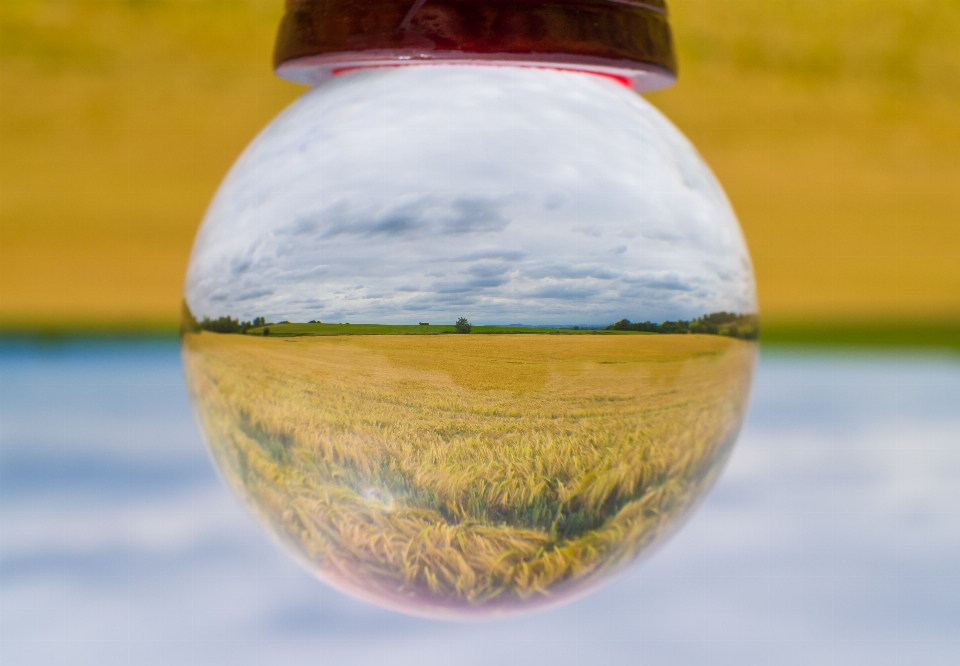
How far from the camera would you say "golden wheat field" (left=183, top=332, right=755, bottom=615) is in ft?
2.34

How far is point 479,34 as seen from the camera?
744 mm

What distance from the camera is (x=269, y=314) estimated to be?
740 millimetres

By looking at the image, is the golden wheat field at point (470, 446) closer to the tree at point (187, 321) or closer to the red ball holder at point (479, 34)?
the tree at point (187, 321)

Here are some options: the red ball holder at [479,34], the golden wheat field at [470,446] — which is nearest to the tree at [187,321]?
the golden wheat field at [470,446]

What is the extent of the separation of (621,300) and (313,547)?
342 mm

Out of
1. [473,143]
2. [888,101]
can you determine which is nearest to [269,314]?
[473,143]

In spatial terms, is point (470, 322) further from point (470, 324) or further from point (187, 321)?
point (187, 321)

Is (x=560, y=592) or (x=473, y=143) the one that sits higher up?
(x=473, y=143)

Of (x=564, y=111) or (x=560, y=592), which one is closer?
(x=564, y=111)

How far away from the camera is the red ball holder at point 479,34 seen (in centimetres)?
74

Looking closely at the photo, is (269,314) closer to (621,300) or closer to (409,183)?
(409,183)

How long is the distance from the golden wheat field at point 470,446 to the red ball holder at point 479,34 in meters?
0.23

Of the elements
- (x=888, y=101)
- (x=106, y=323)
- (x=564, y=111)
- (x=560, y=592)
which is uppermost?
(x=888, y=101)

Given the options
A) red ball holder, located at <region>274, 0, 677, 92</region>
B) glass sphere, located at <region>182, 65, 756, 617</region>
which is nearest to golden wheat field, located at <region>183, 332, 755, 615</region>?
glass sphere, located at <region>182, 65, 756, 617</region>
